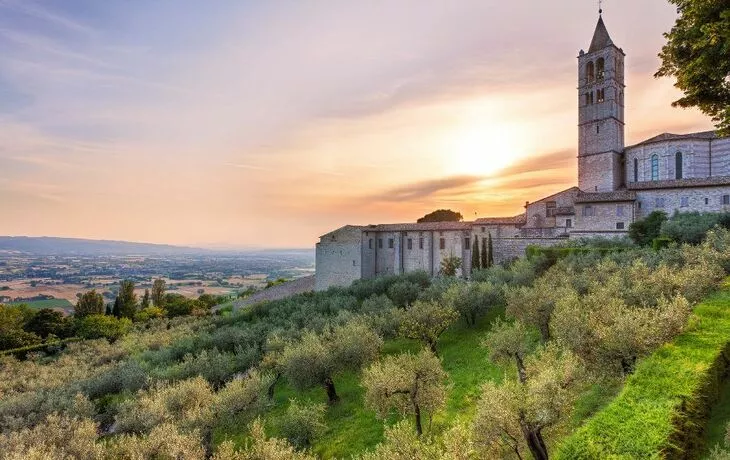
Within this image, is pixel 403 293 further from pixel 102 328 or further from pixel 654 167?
pixel 102 328

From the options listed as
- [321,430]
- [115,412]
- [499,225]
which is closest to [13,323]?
[115,412]

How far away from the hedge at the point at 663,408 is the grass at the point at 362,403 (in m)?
3.98

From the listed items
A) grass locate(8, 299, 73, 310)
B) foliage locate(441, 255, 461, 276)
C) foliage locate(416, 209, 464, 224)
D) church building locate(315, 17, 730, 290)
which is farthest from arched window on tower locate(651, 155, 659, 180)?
grass locate(8, 299, 73, 310)

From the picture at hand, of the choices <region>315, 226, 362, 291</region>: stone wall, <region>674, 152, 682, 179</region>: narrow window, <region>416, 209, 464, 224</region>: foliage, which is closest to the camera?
<region>674, 152, 682, 179</region>: narrow window

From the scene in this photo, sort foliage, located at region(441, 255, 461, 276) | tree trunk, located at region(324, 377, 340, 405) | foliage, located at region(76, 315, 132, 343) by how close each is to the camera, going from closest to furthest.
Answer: tree trunk, located at region(324, 377, 340, 405), foliage, located at region(441, 255, 461, 276), foliage, located at region(76, 315, 132, 343)

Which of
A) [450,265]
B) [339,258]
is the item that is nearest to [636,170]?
[450,265]

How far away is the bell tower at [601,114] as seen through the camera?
154ft

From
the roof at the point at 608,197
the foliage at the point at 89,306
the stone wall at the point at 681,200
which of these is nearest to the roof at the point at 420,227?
the roof at the point at 608,197

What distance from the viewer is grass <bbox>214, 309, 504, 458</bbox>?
43.0 ft

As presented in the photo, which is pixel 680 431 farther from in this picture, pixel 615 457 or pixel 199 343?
pixel 199 343

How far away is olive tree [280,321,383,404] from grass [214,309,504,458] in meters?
1.15

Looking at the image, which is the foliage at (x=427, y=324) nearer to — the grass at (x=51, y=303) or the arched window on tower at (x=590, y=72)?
the arched window on tower at (x=590, y=72)

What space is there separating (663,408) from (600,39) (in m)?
52.8

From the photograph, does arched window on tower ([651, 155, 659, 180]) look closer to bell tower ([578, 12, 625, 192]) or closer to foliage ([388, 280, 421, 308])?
bell tower ([578, 12, 625, 192])
